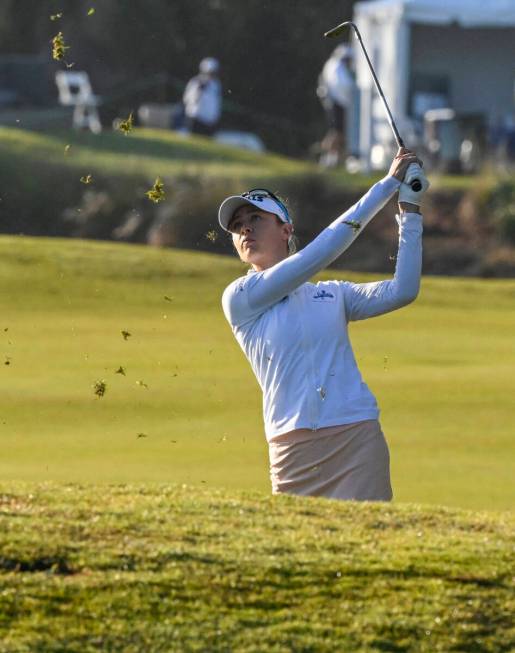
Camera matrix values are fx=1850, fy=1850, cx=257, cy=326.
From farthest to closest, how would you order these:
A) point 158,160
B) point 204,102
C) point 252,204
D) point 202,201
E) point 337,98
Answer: point 204,102 < point 337,98 < point 158,160 < point 202,201 < point 252,204

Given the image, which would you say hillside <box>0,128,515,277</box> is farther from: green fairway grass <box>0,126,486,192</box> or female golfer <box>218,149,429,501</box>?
female golfer <box>218,149,429,501</box>

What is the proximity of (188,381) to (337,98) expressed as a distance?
22.8 meters

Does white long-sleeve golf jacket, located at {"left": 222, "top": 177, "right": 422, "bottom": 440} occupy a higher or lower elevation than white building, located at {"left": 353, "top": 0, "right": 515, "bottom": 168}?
lower

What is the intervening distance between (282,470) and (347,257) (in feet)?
70.9

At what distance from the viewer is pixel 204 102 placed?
35.1 metres

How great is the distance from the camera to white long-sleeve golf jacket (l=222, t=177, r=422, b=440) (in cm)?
577

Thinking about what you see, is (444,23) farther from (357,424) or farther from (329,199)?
(357,424)

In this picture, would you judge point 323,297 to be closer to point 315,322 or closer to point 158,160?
point 315,322

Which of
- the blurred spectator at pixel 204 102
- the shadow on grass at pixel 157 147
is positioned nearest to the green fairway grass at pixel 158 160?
the shadow on grass at pixel 157 147

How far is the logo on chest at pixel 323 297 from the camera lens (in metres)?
5.91

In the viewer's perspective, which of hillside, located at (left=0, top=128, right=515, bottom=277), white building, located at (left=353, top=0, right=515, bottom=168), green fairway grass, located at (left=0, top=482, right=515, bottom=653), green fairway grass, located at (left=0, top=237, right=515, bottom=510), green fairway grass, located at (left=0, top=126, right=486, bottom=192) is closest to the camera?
green fairway grass, located at (left=0, top=482, right=515, bottom=653)

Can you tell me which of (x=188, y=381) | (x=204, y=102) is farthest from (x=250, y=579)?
(x=204, y=102)

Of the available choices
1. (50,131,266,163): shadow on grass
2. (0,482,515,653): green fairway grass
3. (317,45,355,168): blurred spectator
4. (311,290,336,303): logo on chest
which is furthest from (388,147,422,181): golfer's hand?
(317,45,355,168): blurred spectator

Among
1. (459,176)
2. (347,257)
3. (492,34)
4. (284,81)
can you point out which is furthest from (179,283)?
(284,81)
